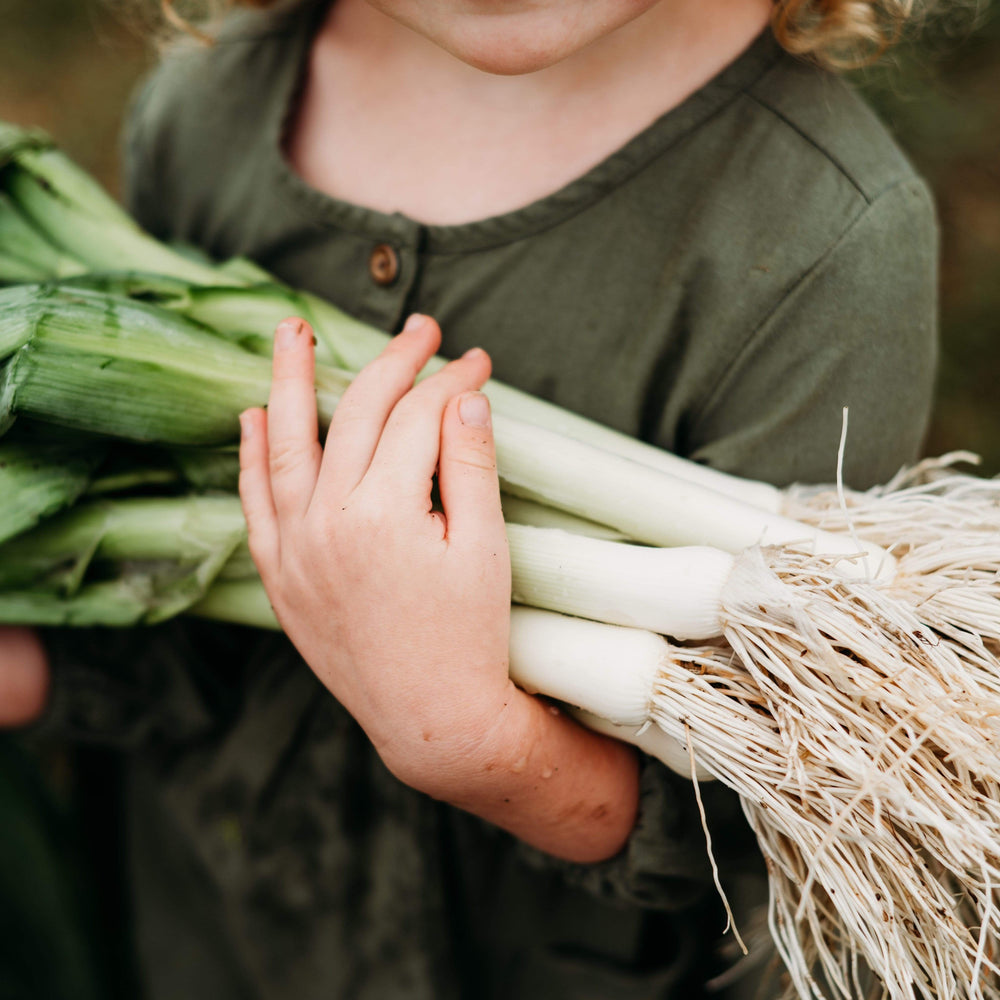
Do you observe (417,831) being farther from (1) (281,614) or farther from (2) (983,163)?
(2) (983,163)

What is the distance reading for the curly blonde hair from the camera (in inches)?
31.4

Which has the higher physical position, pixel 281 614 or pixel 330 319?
pixel 330 319

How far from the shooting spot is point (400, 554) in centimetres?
66

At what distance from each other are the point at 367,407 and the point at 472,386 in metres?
0.09

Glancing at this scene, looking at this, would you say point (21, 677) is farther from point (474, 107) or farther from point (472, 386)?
point (474, 107)

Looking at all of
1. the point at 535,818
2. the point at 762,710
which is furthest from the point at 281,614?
the point at 762,710

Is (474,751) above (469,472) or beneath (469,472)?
beneath

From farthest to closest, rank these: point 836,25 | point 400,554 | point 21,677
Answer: point 21,677, point 836,25, point 400,554

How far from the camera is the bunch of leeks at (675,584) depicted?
25.3 inches

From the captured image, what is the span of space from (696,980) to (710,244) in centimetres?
95

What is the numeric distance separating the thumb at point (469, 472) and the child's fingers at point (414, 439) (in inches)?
0.4

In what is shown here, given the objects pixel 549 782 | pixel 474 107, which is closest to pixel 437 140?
pixel 474 107

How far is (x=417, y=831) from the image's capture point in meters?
1.04

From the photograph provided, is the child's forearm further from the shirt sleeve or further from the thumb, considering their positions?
the shirt sleeve
